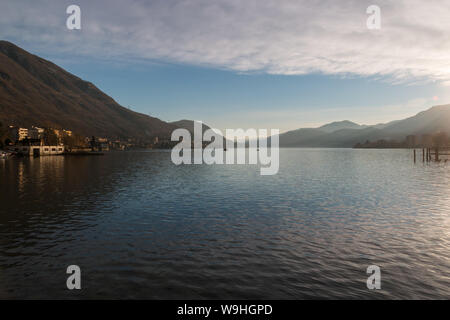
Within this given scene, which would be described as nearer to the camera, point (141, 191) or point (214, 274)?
point (214, 274)

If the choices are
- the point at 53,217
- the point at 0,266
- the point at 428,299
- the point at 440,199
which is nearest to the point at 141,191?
the point at 53,217

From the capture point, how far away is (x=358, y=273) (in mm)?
14461

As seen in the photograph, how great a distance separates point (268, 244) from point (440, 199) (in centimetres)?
3111

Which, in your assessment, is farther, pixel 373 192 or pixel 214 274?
pixel 373 192
